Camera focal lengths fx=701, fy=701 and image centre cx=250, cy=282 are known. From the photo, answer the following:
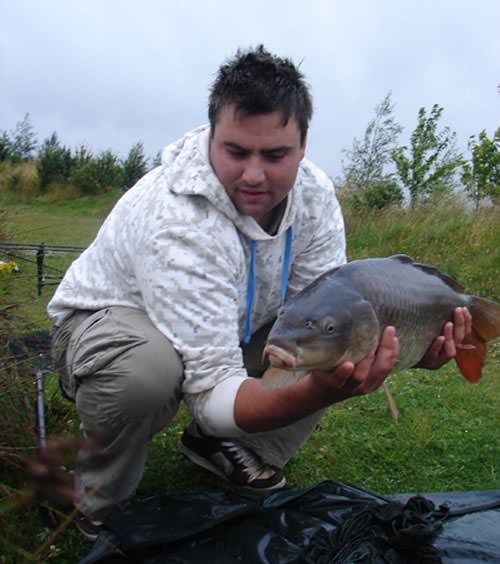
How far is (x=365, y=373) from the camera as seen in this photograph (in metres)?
1.26

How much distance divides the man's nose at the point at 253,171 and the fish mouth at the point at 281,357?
0.56m

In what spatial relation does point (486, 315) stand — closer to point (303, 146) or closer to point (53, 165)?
point (303, 146)

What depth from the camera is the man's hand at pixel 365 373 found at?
4.13 feet

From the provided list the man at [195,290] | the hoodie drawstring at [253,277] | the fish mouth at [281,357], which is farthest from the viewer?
the hoodie drawstring at [253,277]

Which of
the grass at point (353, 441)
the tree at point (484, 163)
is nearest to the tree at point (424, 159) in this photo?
the tree at point (484, 163)

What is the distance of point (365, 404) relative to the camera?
2.73 m

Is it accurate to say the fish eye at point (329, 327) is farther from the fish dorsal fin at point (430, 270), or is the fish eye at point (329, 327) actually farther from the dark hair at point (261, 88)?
the dark hair at point (261, 88)

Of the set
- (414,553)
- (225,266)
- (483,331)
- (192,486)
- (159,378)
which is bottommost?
(192,486)

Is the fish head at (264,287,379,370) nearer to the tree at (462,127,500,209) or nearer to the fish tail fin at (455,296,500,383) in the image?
the fish tail fin at (455,296,500,383)

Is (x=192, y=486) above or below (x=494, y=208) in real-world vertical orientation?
below

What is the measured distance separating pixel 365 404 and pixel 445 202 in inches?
179

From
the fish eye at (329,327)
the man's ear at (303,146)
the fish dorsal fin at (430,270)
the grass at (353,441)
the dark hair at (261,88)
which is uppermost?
the dark hair at (261,88)

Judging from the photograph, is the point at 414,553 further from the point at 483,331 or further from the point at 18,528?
the point at 18,528

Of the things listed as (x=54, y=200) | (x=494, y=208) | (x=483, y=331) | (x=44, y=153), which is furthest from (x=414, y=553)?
(x=44, y=153)
